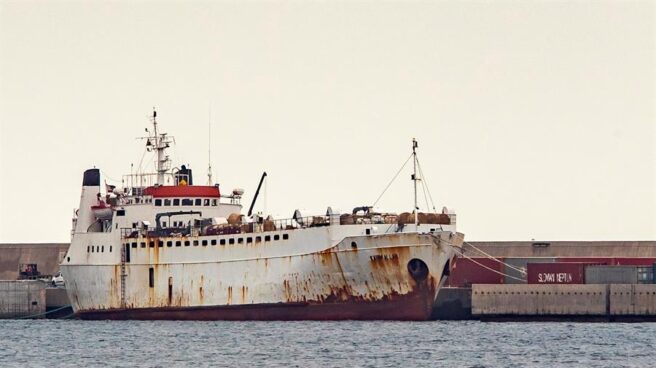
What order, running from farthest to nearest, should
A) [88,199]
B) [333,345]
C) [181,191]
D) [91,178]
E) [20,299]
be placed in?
[20,299]
[91,178]
[88,199]
[181,191]
[333,345]

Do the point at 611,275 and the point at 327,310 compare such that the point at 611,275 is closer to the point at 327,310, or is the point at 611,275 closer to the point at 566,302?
the point at 566,302

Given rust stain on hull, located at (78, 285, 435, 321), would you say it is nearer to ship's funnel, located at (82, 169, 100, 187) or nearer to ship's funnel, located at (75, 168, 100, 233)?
ship's funnel, located at (75, 168, 100, 233)

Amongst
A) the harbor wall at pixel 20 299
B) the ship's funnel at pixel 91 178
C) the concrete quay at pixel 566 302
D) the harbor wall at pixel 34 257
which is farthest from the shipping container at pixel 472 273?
the harbor wall at pixel 34 257

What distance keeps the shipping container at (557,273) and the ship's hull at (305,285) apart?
5020 millimetres

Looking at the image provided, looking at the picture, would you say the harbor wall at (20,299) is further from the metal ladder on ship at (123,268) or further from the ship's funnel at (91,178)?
the metal ladder on ship at (123,268)

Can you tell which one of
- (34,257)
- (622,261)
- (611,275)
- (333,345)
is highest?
(34,257)

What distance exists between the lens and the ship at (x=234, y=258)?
88.3 m

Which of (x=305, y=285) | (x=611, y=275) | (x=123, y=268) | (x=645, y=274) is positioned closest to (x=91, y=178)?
(x=123, y=268)

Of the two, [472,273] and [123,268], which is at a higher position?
[123,268]

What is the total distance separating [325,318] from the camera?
296 feet

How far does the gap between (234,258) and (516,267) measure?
15632 mm

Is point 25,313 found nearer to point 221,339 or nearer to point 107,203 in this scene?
point 107,203

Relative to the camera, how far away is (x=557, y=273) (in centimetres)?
9125

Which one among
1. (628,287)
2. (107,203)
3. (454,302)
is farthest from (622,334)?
(107,203)
